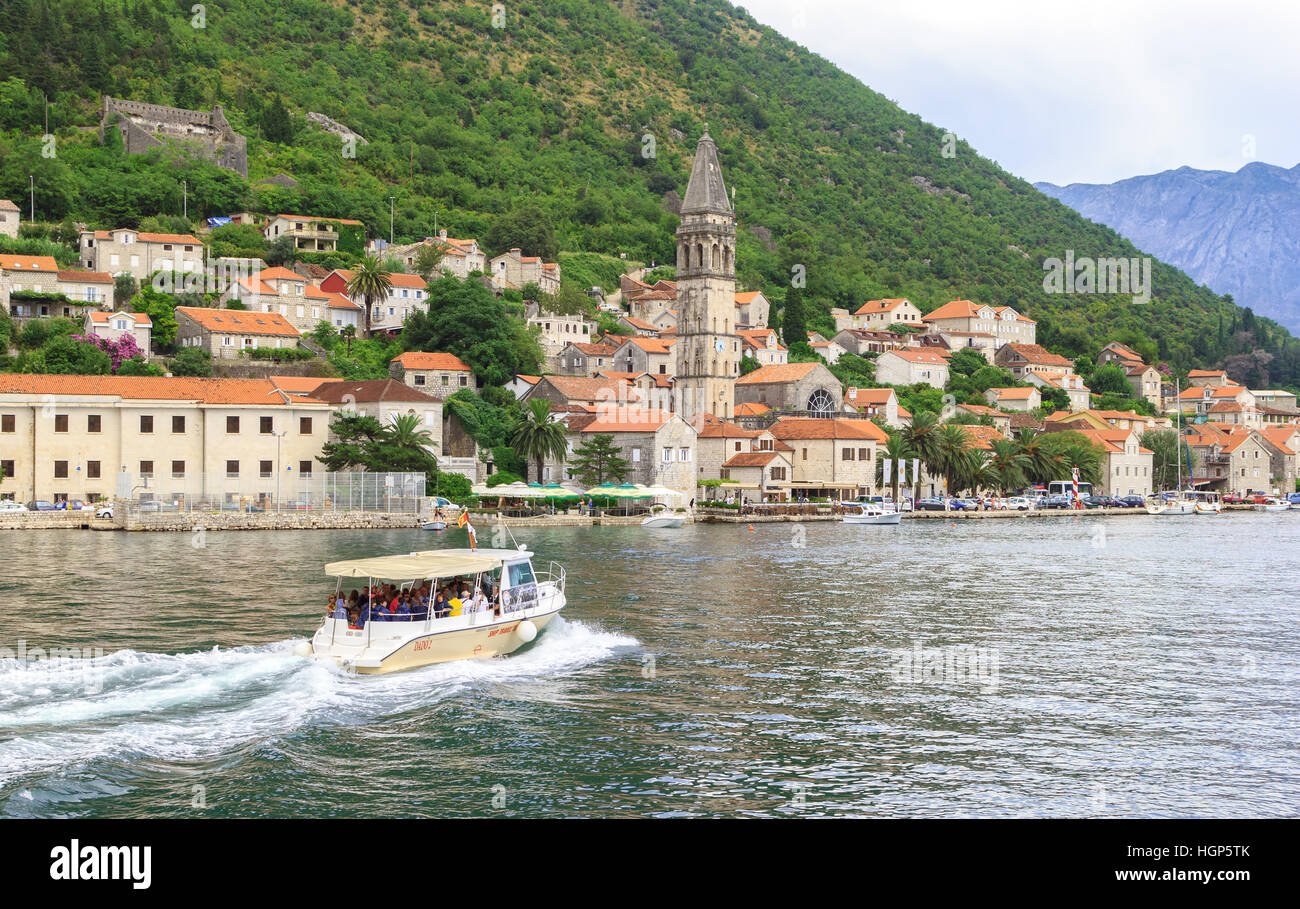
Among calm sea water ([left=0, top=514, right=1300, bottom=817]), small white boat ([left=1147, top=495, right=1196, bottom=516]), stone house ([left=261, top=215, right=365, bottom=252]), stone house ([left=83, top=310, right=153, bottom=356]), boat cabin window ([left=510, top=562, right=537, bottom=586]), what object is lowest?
calm sea water ([left=0, top=514, right=1300, bottom=817])

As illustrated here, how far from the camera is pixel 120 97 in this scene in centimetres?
13938

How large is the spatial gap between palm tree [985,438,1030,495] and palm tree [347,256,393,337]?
5389 cm

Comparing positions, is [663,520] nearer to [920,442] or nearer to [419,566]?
[920,442]

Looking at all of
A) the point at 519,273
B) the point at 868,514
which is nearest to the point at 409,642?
the point at 868,514

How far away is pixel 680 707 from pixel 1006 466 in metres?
85.5

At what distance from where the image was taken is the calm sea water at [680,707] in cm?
1708

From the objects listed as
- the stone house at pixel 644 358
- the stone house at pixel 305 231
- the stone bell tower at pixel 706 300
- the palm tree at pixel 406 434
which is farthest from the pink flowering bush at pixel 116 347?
the stone bell tower at pixel 706 300

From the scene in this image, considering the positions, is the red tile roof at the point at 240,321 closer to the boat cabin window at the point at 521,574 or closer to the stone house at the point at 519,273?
the stone house at the point at 519,273

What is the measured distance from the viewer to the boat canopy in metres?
25.5

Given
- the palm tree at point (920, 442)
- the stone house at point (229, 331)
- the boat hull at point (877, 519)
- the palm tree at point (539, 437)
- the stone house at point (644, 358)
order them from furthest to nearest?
the stone house at point (644, 358)
the palm tree at point (920, 442)
the stone house at point (229, 331)
the boat hull at point (877, 519)
the palm tree at point (539, 437)

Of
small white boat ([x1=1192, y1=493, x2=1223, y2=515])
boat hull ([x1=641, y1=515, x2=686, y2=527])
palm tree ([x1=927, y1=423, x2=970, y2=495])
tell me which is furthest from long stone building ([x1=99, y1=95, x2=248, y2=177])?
small white boat ([x1=1192, y1=493, x2=1223, y2=515])

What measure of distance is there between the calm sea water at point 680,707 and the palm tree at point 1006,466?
60.6m

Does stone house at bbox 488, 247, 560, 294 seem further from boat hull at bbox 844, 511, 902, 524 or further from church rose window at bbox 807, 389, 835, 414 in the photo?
boat hull at bbox 844, 511, 902, 524
